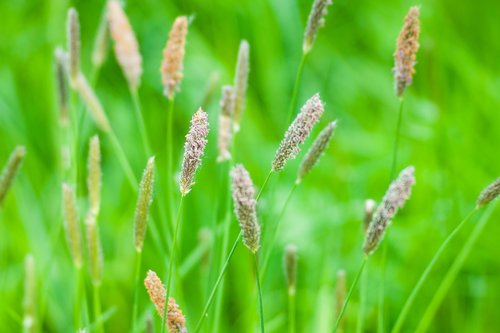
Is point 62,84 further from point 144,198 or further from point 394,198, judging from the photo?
point 394,198

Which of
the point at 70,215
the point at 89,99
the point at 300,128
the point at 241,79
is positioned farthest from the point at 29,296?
the point at 300,128

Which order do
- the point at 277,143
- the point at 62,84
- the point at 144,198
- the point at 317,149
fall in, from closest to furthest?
the point at 144,198, the point at 317,149, the point at 62,84, the point at 277,143

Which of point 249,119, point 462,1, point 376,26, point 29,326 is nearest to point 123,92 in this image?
point 249,119

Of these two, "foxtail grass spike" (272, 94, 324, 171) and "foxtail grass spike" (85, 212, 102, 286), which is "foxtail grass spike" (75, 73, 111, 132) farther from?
"foxtail grass spike" (272, 94, 324, 171)

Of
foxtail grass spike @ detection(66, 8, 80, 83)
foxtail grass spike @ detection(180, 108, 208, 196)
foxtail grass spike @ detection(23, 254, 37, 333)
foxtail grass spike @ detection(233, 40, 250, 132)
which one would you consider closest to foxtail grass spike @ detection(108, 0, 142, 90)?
foxtail grass spike @ detection(66, 8, 80, 83)

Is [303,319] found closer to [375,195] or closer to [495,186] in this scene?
[375,195]
